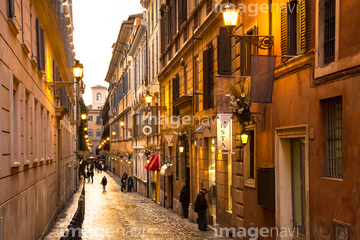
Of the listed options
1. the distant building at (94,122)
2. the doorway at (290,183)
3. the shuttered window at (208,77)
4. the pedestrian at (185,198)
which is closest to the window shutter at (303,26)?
the doorway at (290,183)

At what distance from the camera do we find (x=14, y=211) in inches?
439

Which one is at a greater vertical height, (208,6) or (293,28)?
(208,6)

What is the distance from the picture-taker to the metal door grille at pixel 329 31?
995 centimetres

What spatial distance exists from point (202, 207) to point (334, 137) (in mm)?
10184

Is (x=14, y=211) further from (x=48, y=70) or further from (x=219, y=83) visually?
(x=48, y=70)

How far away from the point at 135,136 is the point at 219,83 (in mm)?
33920

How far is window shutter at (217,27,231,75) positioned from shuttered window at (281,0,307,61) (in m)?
4.01

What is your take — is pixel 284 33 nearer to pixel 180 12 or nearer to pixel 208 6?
pixel 208 6

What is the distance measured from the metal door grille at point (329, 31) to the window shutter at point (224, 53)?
19.7 ft

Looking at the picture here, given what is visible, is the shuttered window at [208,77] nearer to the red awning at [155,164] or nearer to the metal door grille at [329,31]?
the metal door grille at [329,31]

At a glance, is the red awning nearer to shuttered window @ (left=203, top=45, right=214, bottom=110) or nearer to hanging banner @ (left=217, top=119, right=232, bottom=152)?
shuttered window @ (left=203, top=45, right=214, bottom=110)

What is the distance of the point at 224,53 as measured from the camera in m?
16.4

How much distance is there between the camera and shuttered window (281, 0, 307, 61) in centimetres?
1130

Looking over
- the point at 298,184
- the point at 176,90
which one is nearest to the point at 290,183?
the point at 298,184
